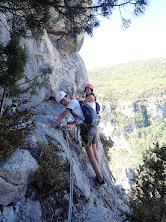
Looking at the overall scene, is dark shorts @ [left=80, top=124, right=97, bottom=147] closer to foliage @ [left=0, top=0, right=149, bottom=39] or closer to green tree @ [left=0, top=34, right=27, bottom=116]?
green tree @ [left=0, top=34, right=27, bottom=116]

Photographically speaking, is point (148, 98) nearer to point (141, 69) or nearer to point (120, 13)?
point (141, 69)

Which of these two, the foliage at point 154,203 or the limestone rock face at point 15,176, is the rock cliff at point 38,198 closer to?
the limestone rock face at point 15,176

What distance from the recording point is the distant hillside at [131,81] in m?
101

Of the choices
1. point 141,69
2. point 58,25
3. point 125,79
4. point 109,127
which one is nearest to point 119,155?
point 109,127

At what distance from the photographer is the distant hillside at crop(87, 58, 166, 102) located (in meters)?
101

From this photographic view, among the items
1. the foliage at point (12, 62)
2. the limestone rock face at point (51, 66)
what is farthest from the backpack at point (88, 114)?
the limestone rock face at point (51, 66)

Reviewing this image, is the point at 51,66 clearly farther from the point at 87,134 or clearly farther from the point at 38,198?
the point at 38,198

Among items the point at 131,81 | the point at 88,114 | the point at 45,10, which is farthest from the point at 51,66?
the point at 131,81

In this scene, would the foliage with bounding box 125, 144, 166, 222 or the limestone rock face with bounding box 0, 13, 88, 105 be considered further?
the limestone rock face with bounding box 0, 13, 88, 105

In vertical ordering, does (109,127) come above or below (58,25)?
above

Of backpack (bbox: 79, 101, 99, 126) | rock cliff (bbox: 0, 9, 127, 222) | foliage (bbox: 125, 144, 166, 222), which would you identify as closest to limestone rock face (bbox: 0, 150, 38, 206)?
rock cliff (bbox: 0, 9, 127, 222)

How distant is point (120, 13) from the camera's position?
143 inches

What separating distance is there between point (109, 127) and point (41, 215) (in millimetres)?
98374

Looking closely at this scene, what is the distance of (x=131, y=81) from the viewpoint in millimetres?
107250
